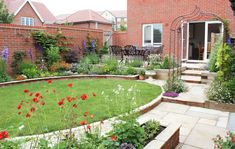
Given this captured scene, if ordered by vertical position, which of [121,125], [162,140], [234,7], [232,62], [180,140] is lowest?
[180,140]

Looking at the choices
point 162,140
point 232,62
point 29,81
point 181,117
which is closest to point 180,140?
point 162,140

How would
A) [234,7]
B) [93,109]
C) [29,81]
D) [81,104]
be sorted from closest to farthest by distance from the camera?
[234,7], [93,109], [81,104], [29,81]

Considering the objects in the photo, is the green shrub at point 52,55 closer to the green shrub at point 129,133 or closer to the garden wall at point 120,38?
the garden wall at point 120,38

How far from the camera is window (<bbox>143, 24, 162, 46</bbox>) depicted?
40.9 ft

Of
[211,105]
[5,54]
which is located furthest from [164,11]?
[5,54]

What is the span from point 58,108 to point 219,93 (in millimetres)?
3798

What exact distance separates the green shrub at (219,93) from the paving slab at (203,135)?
1.33m

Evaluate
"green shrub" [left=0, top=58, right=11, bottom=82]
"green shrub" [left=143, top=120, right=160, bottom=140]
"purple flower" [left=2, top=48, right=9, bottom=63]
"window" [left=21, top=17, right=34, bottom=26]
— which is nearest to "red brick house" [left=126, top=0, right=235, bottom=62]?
"purple flower" [left=2, top=48, right=9, bottom=63]

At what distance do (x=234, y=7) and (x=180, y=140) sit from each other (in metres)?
2.22

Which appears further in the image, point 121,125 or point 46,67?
point 46,67

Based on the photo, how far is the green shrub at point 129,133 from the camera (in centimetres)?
253

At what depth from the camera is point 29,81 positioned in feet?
24.3

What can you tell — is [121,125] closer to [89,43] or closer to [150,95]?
[150,95]

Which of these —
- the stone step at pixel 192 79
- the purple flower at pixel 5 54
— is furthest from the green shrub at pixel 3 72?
the stone step at pixel 192 79
